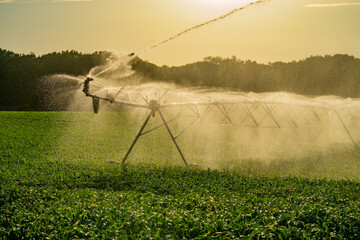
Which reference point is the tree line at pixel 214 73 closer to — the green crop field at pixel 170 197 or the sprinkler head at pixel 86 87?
the green crop field at pixel 170 197

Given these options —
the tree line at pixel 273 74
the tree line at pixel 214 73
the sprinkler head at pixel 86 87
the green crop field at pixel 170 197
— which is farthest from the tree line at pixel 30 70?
the sprinkler head at pixel 86 87

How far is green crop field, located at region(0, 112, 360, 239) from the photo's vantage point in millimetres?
5504

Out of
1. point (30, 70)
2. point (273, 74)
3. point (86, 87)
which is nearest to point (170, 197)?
point (86, 87)

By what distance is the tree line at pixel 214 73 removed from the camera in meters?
40.2

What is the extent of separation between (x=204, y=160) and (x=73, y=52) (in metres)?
34.8

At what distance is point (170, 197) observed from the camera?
23.6 feet

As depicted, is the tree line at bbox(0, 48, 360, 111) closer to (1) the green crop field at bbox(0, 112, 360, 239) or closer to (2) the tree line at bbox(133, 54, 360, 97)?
(2) the tree line at bbox(133, 54, 360, 97)

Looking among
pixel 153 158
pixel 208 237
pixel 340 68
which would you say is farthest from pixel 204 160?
pixel 340 68

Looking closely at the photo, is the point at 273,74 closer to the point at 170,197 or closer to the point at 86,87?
the point at 86,87

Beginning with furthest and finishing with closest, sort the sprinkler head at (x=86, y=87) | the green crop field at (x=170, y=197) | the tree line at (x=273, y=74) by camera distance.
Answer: the tree line at (x=273, y=74) → the sprinkler head at (x=86, y=87) → the green crop field at (x=170, y=197)

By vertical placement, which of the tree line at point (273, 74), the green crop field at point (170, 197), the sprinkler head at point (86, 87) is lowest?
the green crop field at point (170, 197)

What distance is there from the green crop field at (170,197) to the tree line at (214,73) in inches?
1043

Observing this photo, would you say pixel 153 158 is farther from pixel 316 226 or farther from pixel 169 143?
pixel 316 226

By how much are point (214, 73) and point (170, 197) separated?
110 ft
